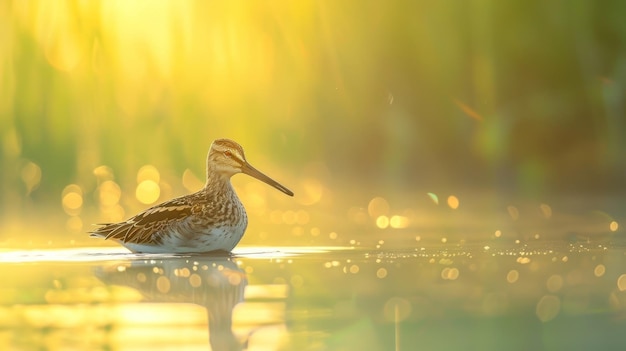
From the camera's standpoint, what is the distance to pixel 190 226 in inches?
392

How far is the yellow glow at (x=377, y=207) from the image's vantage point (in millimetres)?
14148

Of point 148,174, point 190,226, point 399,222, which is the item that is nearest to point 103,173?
point 148,174

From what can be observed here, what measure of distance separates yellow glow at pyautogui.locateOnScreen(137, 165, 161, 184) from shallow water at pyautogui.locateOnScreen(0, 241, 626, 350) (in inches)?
270

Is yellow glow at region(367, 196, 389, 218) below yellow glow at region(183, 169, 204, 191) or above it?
below

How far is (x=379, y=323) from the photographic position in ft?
22.0

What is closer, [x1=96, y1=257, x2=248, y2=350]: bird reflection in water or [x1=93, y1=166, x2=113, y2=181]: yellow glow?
[x1=96, y1=257, x2=248, y2=350]: bird reflection in water

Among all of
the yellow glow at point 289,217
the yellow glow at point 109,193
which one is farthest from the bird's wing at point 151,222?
the yellow glow at point 109,193

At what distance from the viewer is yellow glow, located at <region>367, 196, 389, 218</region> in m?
14.1

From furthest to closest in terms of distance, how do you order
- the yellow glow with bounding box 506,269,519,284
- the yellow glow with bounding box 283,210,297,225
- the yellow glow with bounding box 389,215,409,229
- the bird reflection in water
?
the yellow glow with bounding box 283,210,297,225
the yellow glow with bounding box 389,215,409,229
the yellow glow with bounding box 506,269,519,284
the bird reflection in water

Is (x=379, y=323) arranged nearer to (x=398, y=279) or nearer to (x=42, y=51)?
(x=398, y=279)

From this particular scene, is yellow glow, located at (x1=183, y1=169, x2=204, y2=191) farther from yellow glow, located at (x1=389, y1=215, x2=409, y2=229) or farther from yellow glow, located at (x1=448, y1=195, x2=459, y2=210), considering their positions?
yellow glow, located at (x1=389, y1=215, x2=409, y2=229)

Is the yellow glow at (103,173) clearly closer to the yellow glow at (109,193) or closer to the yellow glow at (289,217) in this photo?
the yellow glow at (109,193)

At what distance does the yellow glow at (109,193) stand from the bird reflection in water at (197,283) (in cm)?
660

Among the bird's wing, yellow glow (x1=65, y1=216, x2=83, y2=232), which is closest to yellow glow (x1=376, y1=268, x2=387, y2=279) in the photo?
the bird's wing
